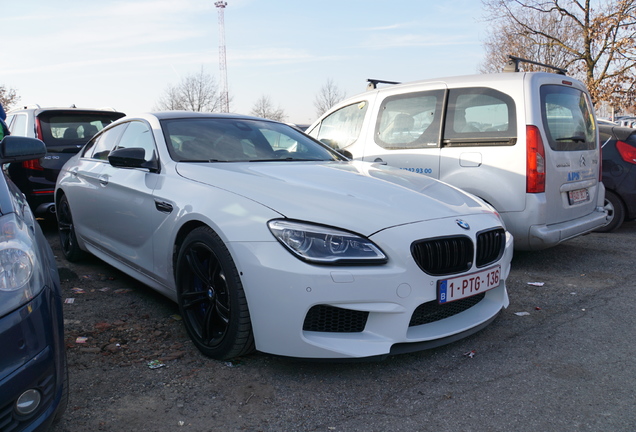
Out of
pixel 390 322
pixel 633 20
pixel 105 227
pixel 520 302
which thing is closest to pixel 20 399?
pixel 390 322

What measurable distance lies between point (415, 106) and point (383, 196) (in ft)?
9.11

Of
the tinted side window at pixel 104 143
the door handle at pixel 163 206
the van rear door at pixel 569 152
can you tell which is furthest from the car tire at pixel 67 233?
the van rear door at pixel 569 152

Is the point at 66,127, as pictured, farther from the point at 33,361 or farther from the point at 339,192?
the point at 33,361

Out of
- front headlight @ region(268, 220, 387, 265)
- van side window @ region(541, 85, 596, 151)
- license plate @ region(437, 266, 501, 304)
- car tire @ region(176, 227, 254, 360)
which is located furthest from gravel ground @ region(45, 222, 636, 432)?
van side window @ region(541, 85, 596, 151)

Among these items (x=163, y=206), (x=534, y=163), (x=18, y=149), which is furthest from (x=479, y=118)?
(x=18, y=149)

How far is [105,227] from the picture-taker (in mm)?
4285

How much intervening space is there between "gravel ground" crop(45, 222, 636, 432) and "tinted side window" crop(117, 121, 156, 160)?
3.72 feet

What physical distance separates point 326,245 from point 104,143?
118 inches

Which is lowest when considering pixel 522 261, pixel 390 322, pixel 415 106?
pixel 522 261

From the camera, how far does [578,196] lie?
505cm

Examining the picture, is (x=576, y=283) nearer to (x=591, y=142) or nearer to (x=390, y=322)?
(x=591, y=142)

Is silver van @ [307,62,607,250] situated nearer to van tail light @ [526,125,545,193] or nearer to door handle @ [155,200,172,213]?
van tail light @ [526,125,545,193]

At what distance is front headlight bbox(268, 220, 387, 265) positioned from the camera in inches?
103

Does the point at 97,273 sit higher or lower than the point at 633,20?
lower
